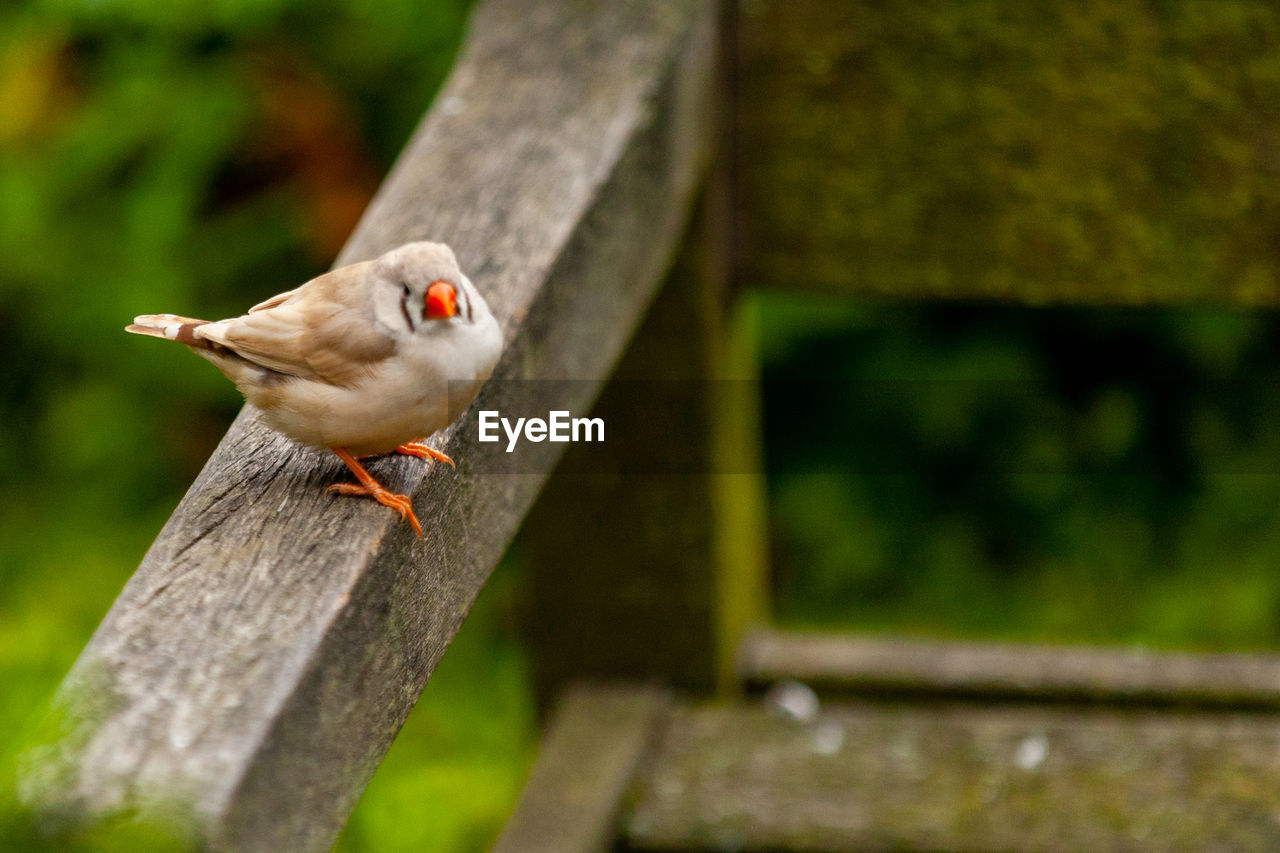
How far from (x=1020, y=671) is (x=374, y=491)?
4.77 feet

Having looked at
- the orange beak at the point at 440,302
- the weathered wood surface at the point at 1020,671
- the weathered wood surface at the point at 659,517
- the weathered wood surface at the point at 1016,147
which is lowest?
the weathered wood surface at the point at 1020,671

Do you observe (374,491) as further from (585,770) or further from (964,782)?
(964,782)

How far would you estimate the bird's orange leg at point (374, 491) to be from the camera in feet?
3.87

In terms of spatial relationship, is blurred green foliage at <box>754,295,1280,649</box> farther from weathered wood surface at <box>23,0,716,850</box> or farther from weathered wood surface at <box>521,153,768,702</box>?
weathered wood surface at <box>23,0,716,850</box>

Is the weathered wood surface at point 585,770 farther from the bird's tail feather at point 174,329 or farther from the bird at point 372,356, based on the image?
the bird's tail feather at point 174,329

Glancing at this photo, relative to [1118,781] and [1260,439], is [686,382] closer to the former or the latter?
[1118,781]

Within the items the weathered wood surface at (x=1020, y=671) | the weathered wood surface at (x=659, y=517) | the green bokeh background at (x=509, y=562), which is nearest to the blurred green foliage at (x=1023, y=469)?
the green bokeh background at (x=509, y=562)

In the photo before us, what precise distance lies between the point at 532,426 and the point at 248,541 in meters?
0.41

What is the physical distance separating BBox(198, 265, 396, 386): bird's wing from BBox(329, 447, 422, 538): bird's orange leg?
87 mm

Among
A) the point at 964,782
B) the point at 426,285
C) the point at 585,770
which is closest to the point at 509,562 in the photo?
the point at 585,770

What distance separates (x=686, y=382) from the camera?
220 cm

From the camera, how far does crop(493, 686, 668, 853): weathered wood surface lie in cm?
189

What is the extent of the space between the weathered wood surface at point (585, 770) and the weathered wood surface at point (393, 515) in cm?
62

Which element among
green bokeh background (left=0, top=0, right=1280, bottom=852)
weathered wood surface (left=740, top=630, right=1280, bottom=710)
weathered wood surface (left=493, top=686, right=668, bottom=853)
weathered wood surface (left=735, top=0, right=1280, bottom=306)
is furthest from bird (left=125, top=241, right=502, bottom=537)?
green bokeh background (left=0, top=0, right=1280, bottom=852)
